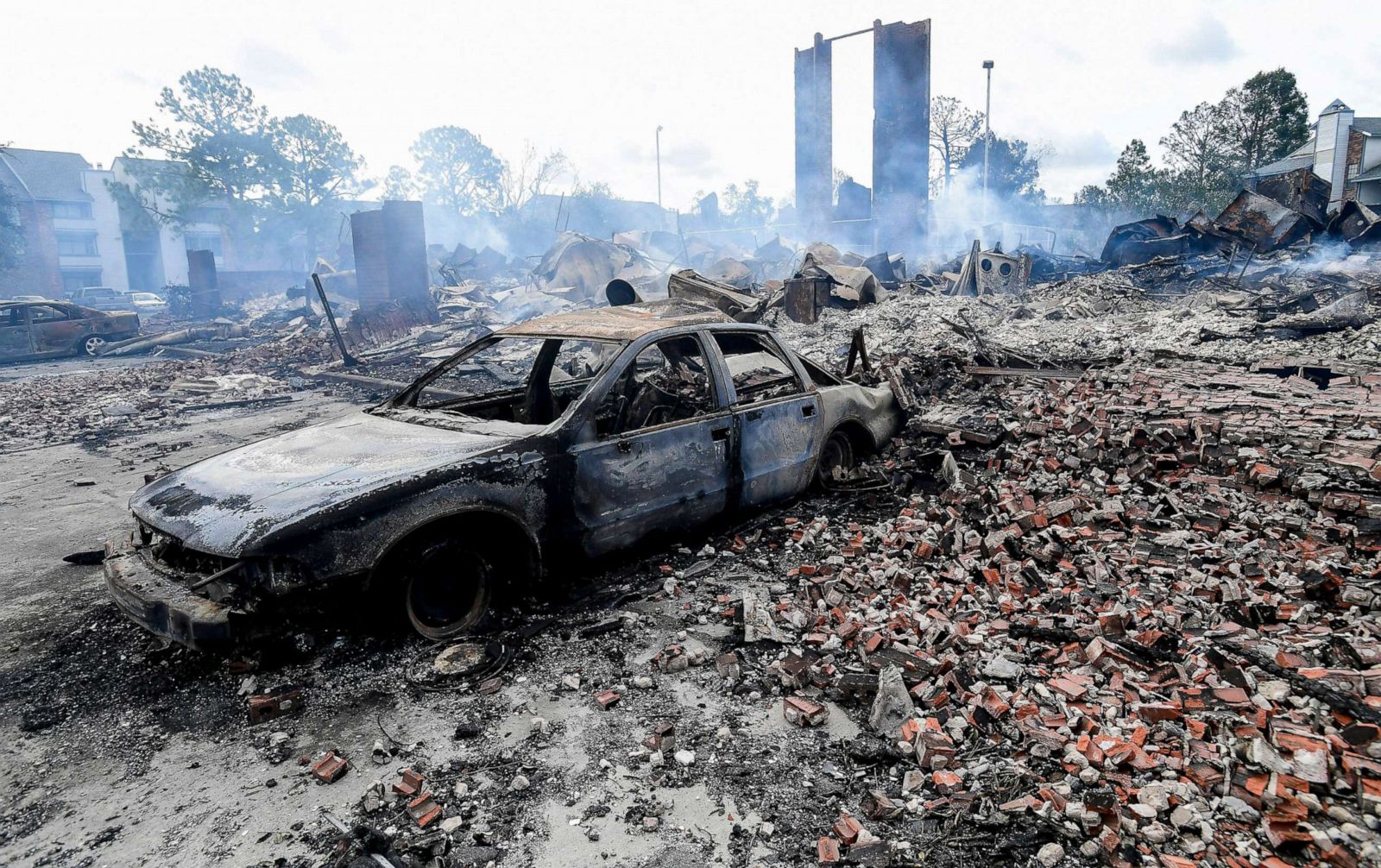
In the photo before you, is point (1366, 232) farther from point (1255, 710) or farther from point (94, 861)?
point (94, 861)

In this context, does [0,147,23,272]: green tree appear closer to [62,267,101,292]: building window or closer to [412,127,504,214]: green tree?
[62,267,101,292]: building window

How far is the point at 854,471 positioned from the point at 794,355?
1068mm

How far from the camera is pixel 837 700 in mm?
3035

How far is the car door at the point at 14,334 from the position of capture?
56.2 ft

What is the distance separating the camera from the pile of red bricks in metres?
2.28

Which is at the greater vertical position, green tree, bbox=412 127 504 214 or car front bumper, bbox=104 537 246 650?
green tree, bbox=412 127 504 214

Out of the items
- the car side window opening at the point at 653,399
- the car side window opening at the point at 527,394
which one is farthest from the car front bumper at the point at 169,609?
the car side window opening at the point at 653,399

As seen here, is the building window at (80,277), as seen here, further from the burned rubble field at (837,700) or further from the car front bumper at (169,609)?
the car front bumper at (169,609)

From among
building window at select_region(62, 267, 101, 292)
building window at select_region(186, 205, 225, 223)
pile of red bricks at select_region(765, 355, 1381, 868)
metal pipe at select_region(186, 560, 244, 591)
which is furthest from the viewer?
building window at select_region(62, 267, 101, 292)

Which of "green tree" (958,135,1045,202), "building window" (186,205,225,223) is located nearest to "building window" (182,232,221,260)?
"building window" (186,205,225,223)

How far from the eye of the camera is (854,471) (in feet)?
18.4

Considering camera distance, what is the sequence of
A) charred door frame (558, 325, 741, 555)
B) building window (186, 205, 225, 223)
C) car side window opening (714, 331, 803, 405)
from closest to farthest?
charred door frame (558, 325, 741, 555) < car side window opening (714, 331, 803, 405) < building window (186, 205, 225, 223)

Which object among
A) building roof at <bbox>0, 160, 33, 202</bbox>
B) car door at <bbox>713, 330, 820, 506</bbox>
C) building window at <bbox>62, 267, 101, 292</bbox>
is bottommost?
car door at <bbox>713, 330, 820, 506</bbox>

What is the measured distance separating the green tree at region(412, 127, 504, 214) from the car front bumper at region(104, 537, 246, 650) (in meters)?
56.2
